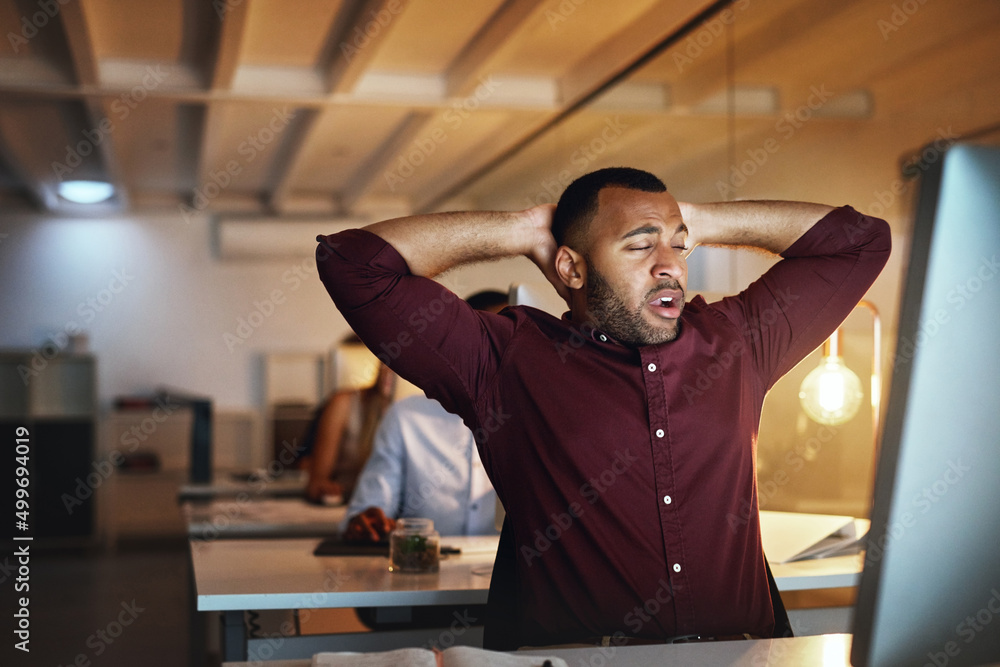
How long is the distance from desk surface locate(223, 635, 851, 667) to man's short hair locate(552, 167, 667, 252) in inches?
30.3

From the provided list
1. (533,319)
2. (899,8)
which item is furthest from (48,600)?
(899,8)

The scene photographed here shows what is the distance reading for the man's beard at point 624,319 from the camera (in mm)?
1638

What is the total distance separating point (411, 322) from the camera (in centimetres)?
160

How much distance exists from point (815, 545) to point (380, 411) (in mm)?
2250

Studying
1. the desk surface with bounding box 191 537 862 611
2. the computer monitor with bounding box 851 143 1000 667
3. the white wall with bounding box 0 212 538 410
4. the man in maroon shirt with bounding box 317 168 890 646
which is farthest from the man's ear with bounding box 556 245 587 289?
the white wall with bounding box 0 212 538 410

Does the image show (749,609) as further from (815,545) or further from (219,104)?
(219,104)

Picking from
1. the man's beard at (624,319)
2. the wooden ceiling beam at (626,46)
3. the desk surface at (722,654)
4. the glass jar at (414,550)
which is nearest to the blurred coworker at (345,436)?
the glass jar at (414,550)

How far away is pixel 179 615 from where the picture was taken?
5.34 metres

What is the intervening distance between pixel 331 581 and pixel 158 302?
7.99 metres

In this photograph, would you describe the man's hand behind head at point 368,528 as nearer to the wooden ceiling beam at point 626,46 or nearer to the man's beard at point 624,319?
the man's beard at point 624,319

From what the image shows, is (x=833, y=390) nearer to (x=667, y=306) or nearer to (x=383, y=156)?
(x=667, y=306)

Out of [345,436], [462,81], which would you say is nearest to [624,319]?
[345,436]

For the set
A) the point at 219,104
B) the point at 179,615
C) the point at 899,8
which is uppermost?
the point at 219,104

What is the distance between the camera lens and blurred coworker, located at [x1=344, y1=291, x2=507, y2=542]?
2910mm
